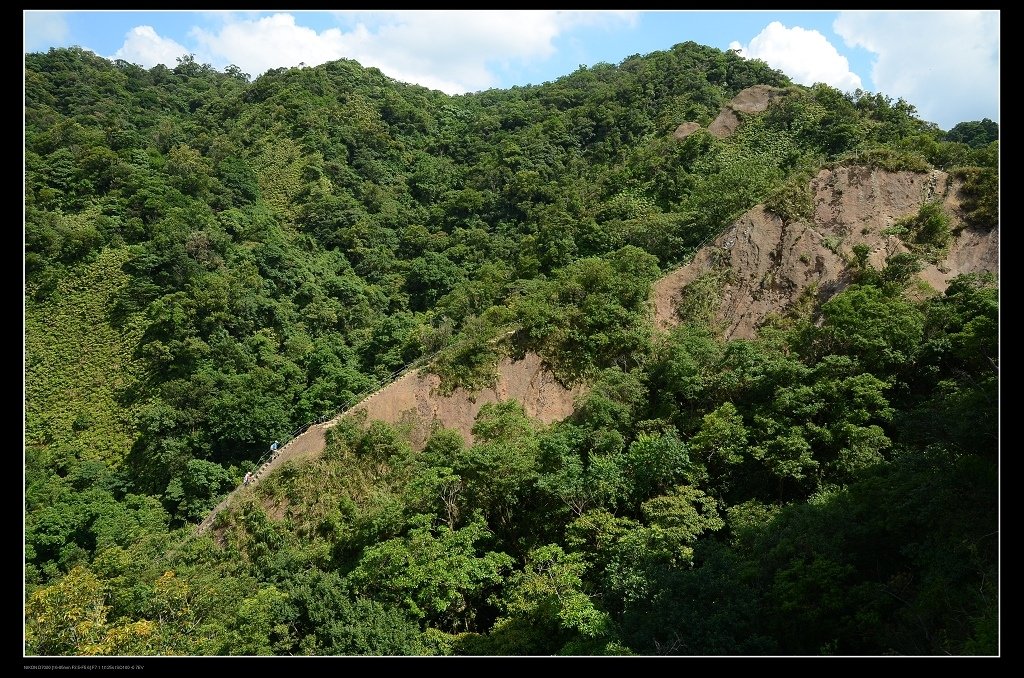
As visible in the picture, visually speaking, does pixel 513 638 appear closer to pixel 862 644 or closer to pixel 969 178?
pixel 862 644

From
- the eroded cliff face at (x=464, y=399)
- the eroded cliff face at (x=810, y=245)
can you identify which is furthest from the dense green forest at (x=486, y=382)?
the eroded cliff face at (x=810, y=245)

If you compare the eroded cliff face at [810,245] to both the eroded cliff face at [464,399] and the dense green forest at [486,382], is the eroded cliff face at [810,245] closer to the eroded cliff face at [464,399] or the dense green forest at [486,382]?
the dense green forest at [486,382]

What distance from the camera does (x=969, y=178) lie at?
2377 centimetres

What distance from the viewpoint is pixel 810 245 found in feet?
79.9

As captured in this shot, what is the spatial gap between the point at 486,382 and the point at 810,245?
542 inches

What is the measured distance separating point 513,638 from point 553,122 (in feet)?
131

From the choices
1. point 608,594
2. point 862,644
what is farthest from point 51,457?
point 862,644

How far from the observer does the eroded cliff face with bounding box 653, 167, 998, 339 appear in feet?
77.7

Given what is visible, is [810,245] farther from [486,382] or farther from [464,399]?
[464,399]

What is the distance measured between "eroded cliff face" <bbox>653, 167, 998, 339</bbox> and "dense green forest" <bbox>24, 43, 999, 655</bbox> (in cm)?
93

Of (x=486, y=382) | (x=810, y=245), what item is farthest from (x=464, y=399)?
(x=810, y=245)

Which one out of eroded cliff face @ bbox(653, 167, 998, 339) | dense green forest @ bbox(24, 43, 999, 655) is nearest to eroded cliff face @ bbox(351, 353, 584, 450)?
dense green forest @ bbox(24, 43, 999, 655)

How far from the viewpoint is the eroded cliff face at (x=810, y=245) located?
23.7 m
